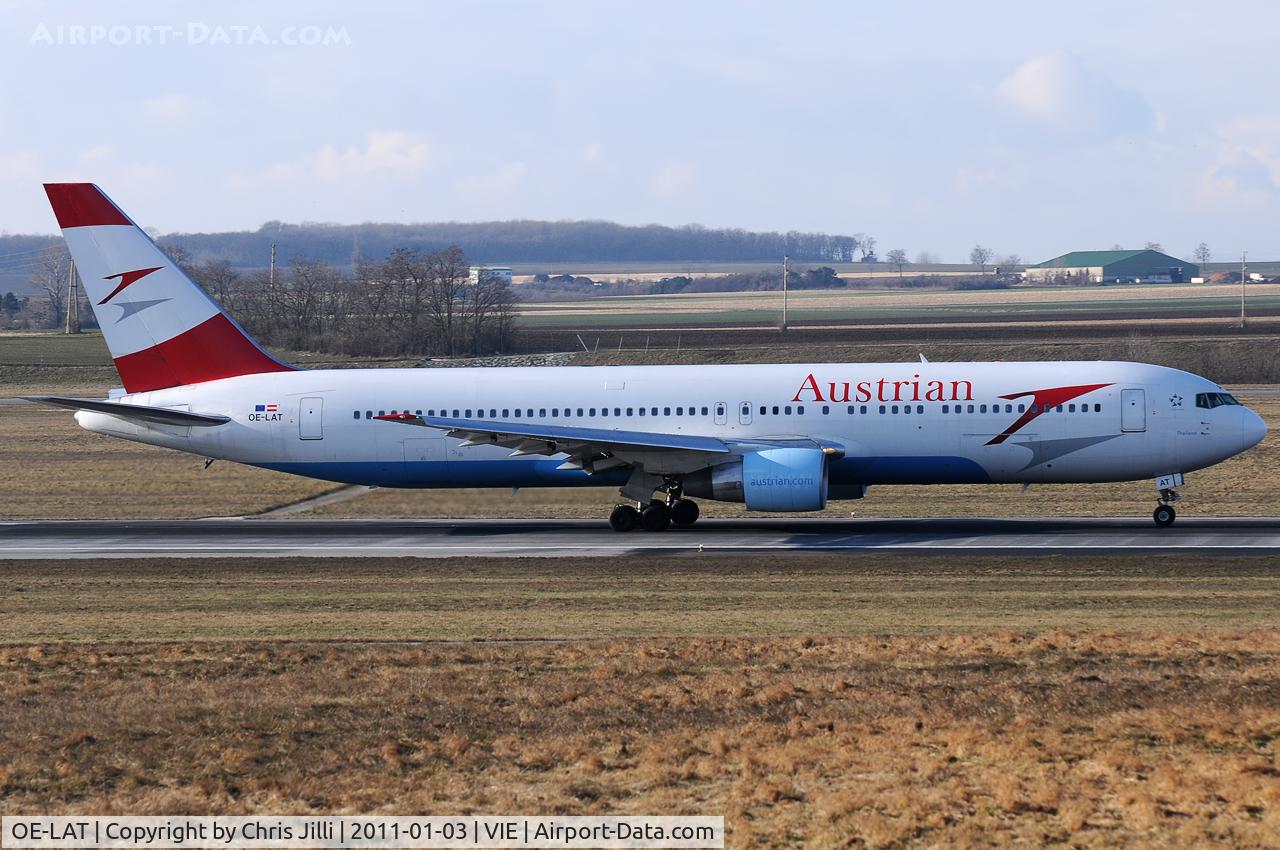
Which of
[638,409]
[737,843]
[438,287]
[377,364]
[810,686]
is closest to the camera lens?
[737,843]

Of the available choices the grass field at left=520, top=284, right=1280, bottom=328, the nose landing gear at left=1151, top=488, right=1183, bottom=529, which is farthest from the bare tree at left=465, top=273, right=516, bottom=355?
the nose landing gear at left=1151, top=488, right=1183, bottom=529

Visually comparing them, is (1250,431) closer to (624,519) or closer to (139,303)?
(624,519)

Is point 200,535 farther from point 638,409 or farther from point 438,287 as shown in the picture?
point 438,287

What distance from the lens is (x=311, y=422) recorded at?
39188 millimetres

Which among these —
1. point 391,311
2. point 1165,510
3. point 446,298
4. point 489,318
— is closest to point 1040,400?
point 1165,510

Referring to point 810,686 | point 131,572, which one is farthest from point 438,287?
point 810,686

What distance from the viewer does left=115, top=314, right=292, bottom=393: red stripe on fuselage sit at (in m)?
39.7

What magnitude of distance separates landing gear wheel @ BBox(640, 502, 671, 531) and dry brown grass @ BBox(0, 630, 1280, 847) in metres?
16.1

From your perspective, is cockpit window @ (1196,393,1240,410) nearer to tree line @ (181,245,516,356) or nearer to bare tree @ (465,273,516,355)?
tree line @ (181,245,516,356)

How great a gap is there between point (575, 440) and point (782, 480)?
5.27 meters

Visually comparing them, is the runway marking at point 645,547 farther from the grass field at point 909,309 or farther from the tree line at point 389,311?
the grass field at point 909,309

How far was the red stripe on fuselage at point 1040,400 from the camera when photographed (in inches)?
1431

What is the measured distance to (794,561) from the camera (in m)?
31.9

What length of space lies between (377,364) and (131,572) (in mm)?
54952
